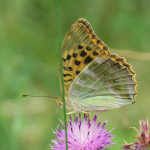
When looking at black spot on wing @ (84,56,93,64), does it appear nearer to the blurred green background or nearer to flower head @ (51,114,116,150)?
flower head @ (51,114,116,150)

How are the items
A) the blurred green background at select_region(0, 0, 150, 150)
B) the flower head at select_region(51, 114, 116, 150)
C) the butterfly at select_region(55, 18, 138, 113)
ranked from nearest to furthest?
the flower head at select_region(51, 114, 116, 150) → the butterfly at select_region(55, 18, 138, 113) → the blurred green background at select_region(0, 0, 150, 150)

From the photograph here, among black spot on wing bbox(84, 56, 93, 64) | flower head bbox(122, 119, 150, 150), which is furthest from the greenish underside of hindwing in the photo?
flower head bbox(122, 119, 150, 150)

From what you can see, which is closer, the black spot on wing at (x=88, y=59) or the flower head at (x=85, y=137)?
the flower head at (x=85, y=137)

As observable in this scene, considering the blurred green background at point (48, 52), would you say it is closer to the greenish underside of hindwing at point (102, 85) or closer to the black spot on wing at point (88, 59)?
the greenish underside of hindwing at point (102, 85)

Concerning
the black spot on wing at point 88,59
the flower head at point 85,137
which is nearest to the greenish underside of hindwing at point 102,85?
the black spot on wing at point 88,59

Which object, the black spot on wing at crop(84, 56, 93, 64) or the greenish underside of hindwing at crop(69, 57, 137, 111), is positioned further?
the black spot on wing at crop(84, 56, 93, 64)

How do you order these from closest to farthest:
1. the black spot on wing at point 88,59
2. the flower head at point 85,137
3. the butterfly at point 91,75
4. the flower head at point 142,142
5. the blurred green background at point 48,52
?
the flower head at point 142,142, the flower head at point 85,137, the butterfly at point 91,75, the black spot on wing at point 88,59, the blurred green background at point 48,52

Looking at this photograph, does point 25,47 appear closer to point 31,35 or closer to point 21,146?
point 31,35

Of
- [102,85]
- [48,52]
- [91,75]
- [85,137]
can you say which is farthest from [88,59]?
[48,52]
